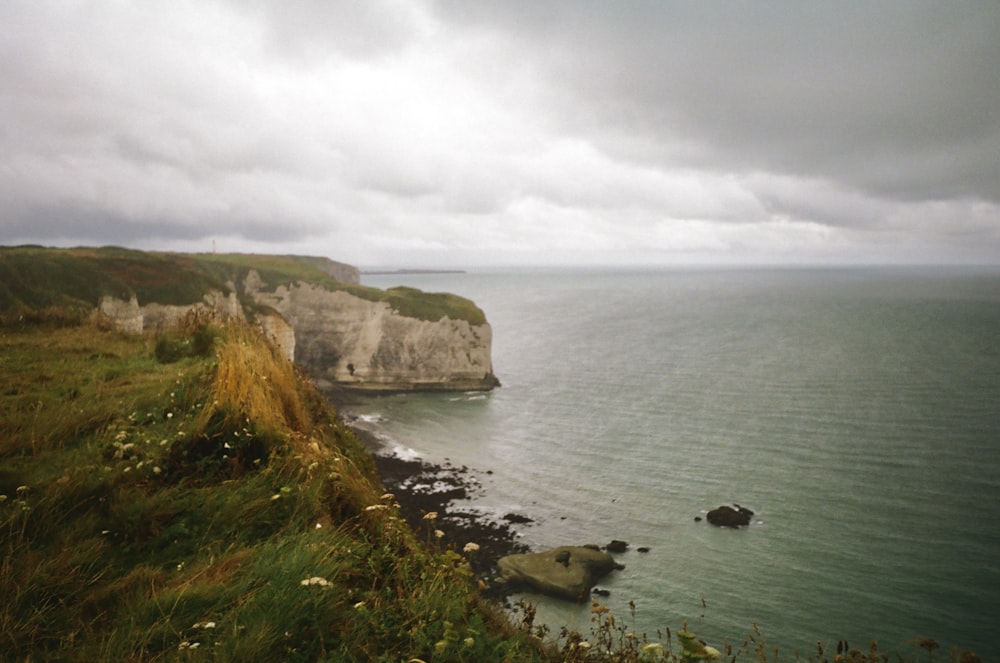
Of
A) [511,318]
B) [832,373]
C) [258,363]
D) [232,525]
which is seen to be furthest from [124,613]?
[511,318]

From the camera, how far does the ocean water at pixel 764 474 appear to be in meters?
24.0

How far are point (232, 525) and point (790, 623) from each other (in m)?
26.3

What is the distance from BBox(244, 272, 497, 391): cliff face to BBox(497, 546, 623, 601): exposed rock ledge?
46.1 meters

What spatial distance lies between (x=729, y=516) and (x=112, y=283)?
2228 inches

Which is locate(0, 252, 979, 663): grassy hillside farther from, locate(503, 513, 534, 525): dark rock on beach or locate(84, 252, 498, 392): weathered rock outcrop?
locate(84, 252, 498, 392): weathered rock outcrop

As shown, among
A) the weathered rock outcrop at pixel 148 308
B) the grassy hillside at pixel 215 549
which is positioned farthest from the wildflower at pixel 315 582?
the weathered rock outcrop at pixel 148 308

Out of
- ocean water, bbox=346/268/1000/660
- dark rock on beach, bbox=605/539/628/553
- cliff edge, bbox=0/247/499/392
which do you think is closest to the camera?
ocean water, bbox=346/268/1000/660

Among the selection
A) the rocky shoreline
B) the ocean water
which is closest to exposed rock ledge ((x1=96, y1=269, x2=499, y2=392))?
the ocean water

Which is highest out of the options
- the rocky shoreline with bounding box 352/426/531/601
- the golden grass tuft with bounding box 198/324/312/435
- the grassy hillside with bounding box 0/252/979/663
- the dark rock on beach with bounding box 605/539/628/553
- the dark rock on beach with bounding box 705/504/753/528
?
the golden grass tuft with bounding box 198/324/312/435

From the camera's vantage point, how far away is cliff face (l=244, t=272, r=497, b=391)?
242ft

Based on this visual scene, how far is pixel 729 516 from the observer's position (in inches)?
1252

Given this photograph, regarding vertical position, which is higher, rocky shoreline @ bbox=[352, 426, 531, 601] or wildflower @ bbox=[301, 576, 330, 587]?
wildflower @ bbox=[301, 576, 330, 587]

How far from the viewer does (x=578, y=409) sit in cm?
5894

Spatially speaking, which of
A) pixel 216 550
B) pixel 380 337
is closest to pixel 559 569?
pixel 216 550
